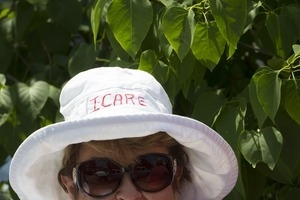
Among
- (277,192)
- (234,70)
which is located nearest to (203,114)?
(277,192)

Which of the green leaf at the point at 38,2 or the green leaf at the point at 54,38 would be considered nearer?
the green leaf at the point at 38,2

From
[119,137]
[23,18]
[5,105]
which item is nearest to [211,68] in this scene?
[119,137]

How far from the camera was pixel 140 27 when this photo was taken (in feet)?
8.61

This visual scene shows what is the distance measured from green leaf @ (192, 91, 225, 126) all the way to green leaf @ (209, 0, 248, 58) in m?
0.25

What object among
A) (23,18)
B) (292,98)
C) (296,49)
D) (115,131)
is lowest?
(23,18)

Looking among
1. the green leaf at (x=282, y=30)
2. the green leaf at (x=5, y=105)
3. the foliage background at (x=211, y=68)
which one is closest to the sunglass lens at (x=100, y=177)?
the foliage background at (x=211, y=68)

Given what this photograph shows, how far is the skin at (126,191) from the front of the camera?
7.17ft

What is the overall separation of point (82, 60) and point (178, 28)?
1.98ft

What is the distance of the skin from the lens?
2.19 meters

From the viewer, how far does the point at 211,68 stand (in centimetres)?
265

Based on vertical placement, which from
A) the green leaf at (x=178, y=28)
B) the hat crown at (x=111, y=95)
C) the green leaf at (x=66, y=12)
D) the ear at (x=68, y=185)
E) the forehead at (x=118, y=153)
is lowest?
the green leaf at (x=66, y=12)

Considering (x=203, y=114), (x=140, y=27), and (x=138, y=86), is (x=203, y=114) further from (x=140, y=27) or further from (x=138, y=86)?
(x=138, y=86)

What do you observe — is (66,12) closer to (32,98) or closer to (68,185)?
(32,98)

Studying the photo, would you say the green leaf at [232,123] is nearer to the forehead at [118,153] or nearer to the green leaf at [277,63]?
the green leaf at [277,63]
